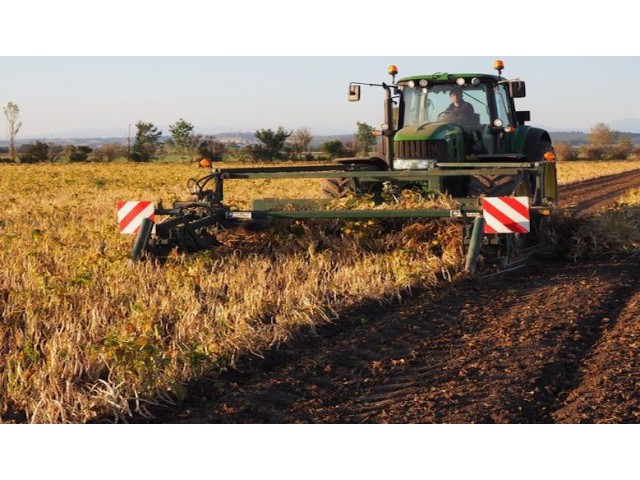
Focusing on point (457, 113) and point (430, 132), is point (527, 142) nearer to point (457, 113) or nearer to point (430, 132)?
point (457, 113)

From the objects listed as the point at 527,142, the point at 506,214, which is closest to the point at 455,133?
the point at 527,142

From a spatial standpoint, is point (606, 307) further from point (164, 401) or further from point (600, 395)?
point (164, 401)

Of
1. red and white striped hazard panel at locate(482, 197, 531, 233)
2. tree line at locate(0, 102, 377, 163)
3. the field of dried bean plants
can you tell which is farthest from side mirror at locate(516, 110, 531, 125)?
tree line at locate(0, 102, 377, 163)

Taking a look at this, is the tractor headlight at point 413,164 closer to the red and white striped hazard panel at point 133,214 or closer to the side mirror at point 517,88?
the side mirror at point 517,88

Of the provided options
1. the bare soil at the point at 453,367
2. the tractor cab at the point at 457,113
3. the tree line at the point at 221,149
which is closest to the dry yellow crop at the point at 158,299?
the bare soil at the point at 453,367

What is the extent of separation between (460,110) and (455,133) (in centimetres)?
57

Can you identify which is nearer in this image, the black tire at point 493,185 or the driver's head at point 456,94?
the black tire at point 493,185

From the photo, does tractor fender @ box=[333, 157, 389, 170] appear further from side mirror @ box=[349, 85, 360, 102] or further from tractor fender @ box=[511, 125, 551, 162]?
tractor fender @ box=[511, 125, 551, 162]

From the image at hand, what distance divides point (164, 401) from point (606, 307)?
365cm

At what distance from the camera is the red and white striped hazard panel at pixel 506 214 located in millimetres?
7469

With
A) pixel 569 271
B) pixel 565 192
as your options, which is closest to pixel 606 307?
pixel 569 271

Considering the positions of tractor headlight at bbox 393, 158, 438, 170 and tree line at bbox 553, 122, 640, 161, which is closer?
tractor headlight at bbox 393, 158, 438, 170

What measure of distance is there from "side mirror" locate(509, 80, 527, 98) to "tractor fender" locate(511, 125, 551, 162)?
4.40 ft

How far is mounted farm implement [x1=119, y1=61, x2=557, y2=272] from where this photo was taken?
7.71m
